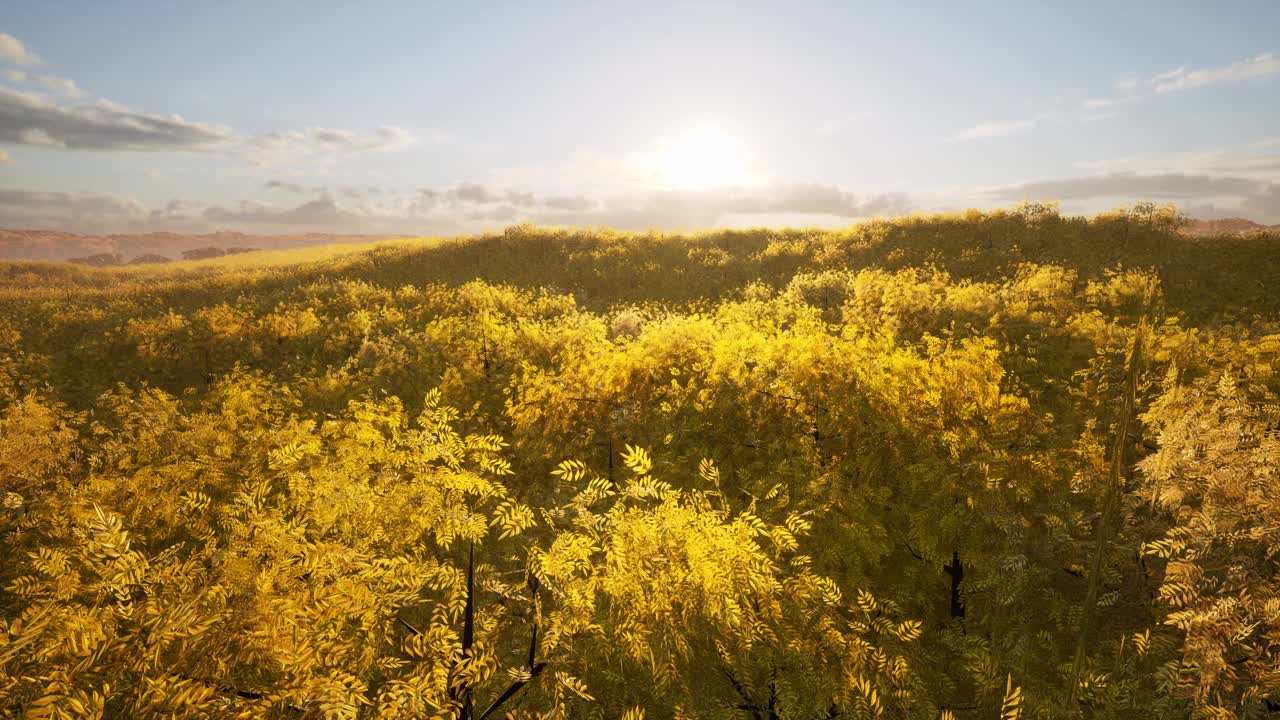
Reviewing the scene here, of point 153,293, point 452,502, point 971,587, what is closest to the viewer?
point 452,502

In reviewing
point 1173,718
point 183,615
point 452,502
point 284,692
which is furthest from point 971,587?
point 183,615

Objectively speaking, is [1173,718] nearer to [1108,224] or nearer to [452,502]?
[452,502]

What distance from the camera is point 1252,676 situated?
5266mm

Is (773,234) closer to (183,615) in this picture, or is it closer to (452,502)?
(452,502)

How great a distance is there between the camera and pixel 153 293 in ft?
126

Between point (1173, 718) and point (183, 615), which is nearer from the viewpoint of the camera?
point (183, 615)

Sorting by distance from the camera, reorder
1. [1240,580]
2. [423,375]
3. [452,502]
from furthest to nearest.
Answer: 1. [423,375]
2. [452,502]
3. [1240,580]

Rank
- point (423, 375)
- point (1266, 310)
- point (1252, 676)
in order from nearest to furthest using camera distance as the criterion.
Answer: point (1252, 676) → point (423, 375) → point (1266, 310)

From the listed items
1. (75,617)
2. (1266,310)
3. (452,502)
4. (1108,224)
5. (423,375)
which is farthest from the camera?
(1108,224)

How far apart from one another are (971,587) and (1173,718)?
278cm

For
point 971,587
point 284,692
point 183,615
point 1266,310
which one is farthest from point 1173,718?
point 1266,310

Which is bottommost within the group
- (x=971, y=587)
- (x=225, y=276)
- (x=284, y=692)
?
(x=971, y=587)

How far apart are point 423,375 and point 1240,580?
21030 millimetres

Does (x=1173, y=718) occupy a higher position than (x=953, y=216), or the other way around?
(x=953, y=216)
